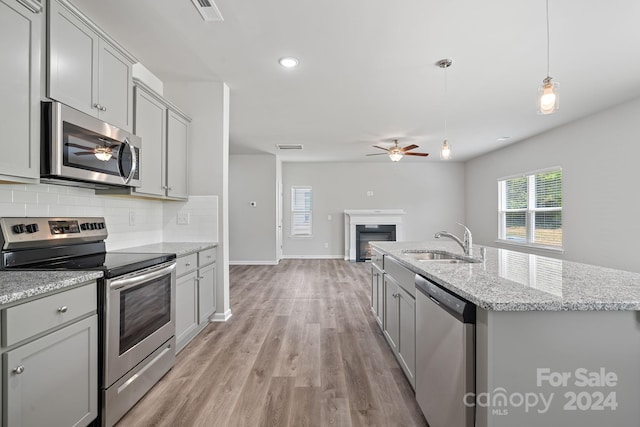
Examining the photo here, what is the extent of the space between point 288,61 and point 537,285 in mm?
2690

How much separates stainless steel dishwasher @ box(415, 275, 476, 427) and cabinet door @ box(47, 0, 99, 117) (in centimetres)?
237

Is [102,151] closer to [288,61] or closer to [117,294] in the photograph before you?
[117,294]

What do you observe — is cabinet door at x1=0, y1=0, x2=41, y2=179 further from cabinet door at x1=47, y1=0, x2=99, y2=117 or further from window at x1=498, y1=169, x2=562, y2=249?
window at x1=498, y1=169, x2=562, y2=249

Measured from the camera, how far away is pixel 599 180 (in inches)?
165

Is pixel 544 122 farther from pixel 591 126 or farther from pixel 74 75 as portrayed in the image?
pixel 74 75

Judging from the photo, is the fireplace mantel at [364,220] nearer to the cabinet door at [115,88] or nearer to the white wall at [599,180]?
the white wall at [599,180]

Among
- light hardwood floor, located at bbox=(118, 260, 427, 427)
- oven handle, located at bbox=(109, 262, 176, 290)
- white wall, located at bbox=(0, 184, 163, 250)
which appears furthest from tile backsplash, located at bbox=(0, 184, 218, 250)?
light hardwood floor, located at bbox=(118, 260, 427, 427)

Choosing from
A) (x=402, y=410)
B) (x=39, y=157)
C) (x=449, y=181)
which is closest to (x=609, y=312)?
(x=402, y=410)

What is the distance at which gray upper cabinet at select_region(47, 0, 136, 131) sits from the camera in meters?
1.69

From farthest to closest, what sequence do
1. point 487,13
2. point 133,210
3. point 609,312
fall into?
point 133,210, point 487,13, point 609,312

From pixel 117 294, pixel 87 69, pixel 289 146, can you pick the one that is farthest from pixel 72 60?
pixel 289 146

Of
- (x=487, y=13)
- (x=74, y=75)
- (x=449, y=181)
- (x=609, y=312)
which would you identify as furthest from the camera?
(x=449, y=181)

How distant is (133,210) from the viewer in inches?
113

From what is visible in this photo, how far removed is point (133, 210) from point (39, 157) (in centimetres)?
133
